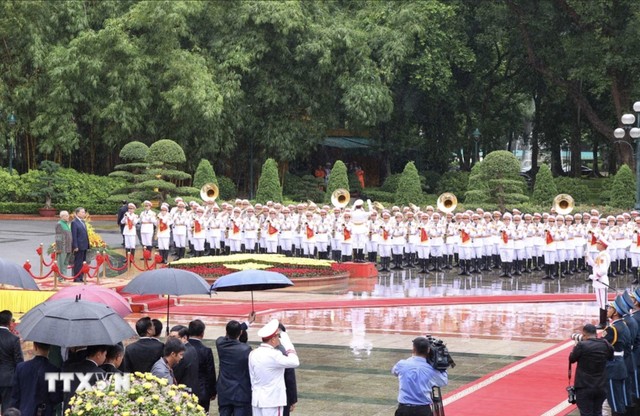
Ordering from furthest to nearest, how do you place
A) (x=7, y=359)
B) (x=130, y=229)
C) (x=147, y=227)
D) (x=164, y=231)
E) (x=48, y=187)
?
1. (x=48, y=187)
2. (x=147, y=227)
3. (x=164, y=231)
4. (x=130, y=229)
5. (x=7, y=359)

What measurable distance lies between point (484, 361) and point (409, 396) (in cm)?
714

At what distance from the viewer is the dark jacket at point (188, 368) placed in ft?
35.1

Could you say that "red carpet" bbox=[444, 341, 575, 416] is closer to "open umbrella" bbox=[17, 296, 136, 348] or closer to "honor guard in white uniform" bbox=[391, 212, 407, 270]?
"open umbrella" bbox=[17, 296, 136, 348]

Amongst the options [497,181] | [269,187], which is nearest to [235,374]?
[497,181]

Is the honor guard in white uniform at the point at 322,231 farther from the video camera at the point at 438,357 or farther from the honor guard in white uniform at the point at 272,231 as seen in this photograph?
the video camera at the point at 438,357

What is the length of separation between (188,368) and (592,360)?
465 cm

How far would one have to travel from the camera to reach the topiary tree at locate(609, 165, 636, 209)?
1646 inches

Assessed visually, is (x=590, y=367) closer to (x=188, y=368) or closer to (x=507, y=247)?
(x=188, y=368)

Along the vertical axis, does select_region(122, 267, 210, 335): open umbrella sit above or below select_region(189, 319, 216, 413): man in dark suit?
above

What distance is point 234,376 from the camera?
10.7 m

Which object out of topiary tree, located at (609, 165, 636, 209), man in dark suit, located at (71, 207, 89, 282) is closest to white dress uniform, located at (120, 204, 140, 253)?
man in dark suit, located at (71, 207, 89, 282)

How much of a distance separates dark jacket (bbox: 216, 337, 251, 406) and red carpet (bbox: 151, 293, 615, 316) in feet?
35.6

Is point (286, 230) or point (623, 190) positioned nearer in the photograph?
point (286, 230)

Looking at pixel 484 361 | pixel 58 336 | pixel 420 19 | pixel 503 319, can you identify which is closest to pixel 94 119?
pixel 420 19
